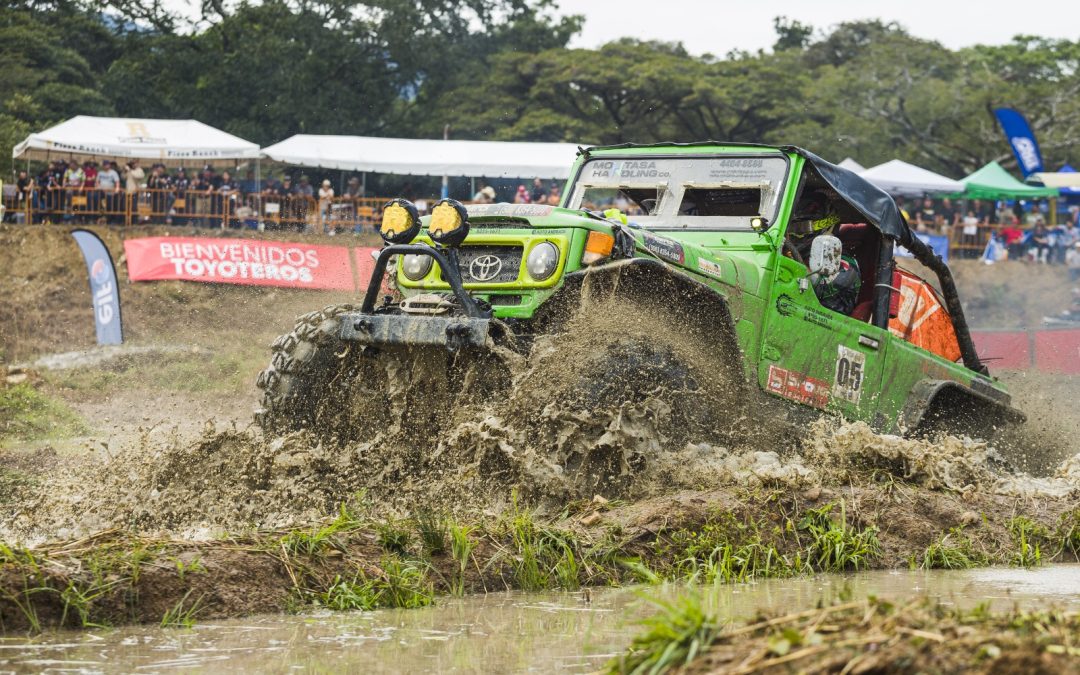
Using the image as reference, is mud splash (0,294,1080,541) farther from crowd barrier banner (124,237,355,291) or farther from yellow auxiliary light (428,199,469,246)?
crowd barrier banner (124,237,355,291)

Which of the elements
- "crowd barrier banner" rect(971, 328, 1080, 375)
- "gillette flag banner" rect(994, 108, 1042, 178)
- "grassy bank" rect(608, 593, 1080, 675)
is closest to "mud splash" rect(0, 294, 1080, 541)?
"grassy bank" rect(608, 593, 1080, 675)

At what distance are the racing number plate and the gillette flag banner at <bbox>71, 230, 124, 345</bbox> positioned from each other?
12.1m

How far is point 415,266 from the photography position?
7.32m

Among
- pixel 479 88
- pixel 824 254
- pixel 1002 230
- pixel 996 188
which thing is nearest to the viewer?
pixel 824 254

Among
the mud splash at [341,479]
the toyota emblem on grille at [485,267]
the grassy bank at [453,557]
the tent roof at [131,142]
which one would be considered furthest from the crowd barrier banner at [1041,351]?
the tent roof at [131,142]

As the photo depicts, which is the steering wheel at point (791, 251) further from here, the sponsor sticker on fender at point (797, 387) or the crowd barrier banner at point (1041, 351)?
the crowd barrier banner at point (1041, 351)

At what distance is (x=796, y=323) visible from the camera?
7.86 metres

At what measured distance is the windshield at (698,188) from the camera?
8148 mm

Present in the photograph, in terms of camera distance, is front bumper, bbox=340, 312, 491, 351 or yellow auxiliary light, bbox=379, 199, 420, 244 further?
yellow auxiliary light, bbox=379, 199, 420, 244

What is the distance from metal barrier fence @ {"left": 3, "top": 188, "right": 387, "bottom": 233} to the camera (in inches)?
958

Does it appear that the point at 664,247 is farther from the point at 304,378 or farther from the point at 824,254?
the point at 304,378

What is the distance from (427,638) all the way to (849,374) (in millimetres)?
4562

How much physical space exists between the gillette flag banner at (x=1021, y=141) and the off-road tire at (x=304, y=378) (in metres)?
27.5

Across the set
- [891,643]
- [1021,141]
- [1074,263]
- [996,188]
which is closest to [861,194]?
[891,643]
